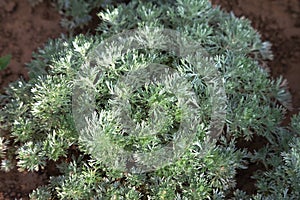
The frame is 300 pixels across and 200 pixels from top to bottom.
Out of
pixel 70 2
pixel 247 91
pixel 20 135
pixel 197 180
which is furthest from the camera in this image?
pixel 70 2

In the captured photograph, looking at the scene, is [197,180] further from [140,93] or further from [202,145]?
[140,93]

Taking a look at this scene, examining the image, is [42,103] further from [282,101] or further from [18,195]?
[282,101]

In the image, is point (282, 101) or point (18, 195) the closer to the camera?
point (18, 195)

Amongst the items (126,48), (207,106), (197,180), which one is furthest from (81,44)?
(197,180)

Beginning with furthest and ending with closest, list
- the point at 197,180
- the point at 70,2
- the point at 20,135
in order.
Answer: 1. the point at 70,2
2. the point at 20,135
3. the point at 197,180

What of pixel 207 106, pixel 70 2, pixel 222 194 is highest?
pixel 70 2

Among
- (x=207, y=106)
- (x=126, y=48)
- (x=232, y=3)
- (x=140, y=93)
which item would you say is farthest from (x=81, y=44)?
(x=232, y=3)

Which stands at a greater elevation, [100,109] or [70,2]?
[70,2]
